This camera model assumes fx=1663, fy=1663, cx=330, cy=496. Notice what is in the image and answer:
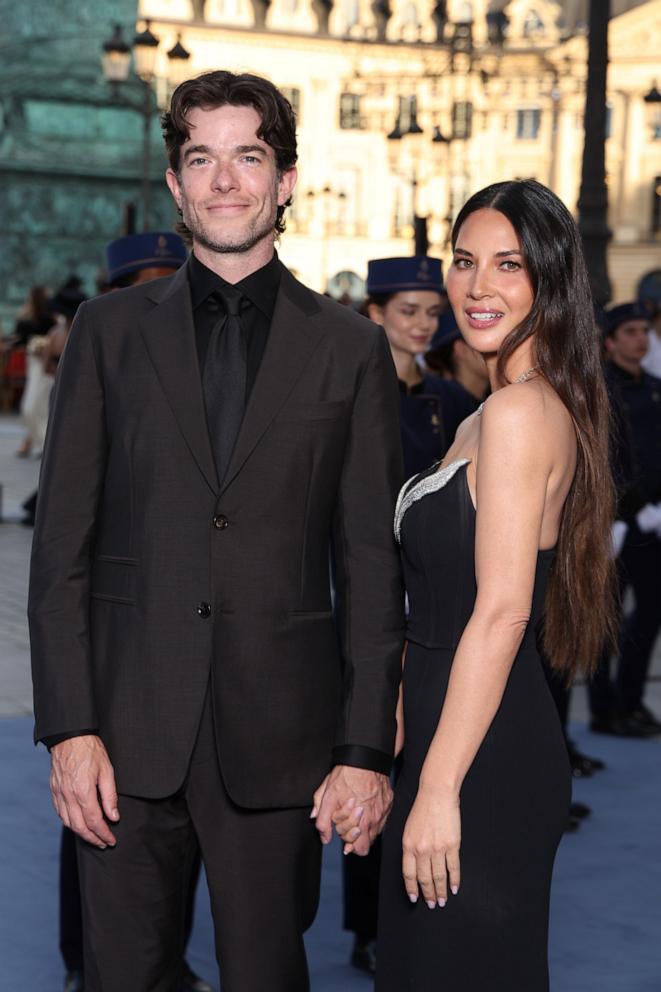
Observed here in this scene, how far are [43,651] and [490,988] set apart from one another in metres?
0.96

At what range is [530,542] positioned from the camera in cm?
271

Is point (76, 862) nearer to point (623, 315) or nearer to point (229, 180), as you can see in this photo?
point (229, 180)

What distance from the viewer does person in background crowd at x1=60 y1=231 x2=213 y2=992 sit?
4.29m

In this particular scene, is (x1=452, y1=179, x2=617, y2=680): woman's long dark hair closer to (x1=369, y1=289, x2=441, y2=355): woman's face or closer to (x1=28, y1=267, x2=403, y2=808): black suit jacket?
(x1=28, y1=267, x2=403, y2=808): black suit jacket

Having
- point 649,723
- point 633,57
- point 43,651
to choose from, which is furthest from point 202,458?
point 633,57

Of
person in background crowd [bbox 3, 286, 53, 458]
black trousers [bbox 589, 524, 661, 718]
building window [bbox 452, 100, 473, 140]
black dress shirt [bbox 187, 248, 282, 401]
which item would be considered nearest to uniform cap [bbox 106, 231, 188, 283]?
black dress shirt [bbox 187, 248, 282, 401]

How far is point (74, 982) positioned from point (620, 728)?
3.70m

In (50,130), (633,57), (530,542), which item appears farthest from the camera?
(633,57)

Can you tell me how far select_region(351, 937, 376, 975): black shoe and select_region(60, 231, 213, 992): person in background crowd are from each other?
1.52 ft

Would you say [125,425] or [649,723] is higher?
[125,425]

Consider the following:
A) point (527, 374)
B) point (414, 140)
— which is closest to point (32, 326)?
point (414, 140)

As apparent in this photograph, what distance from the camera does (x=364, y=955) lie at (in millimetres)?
4621

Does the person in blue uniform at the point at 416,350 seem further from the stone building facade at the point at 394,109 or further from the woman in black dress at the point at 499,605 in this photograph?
the stone building facade at the point at 394,109

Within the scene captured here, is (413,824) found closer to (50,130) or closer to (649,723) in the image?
(649,723)
